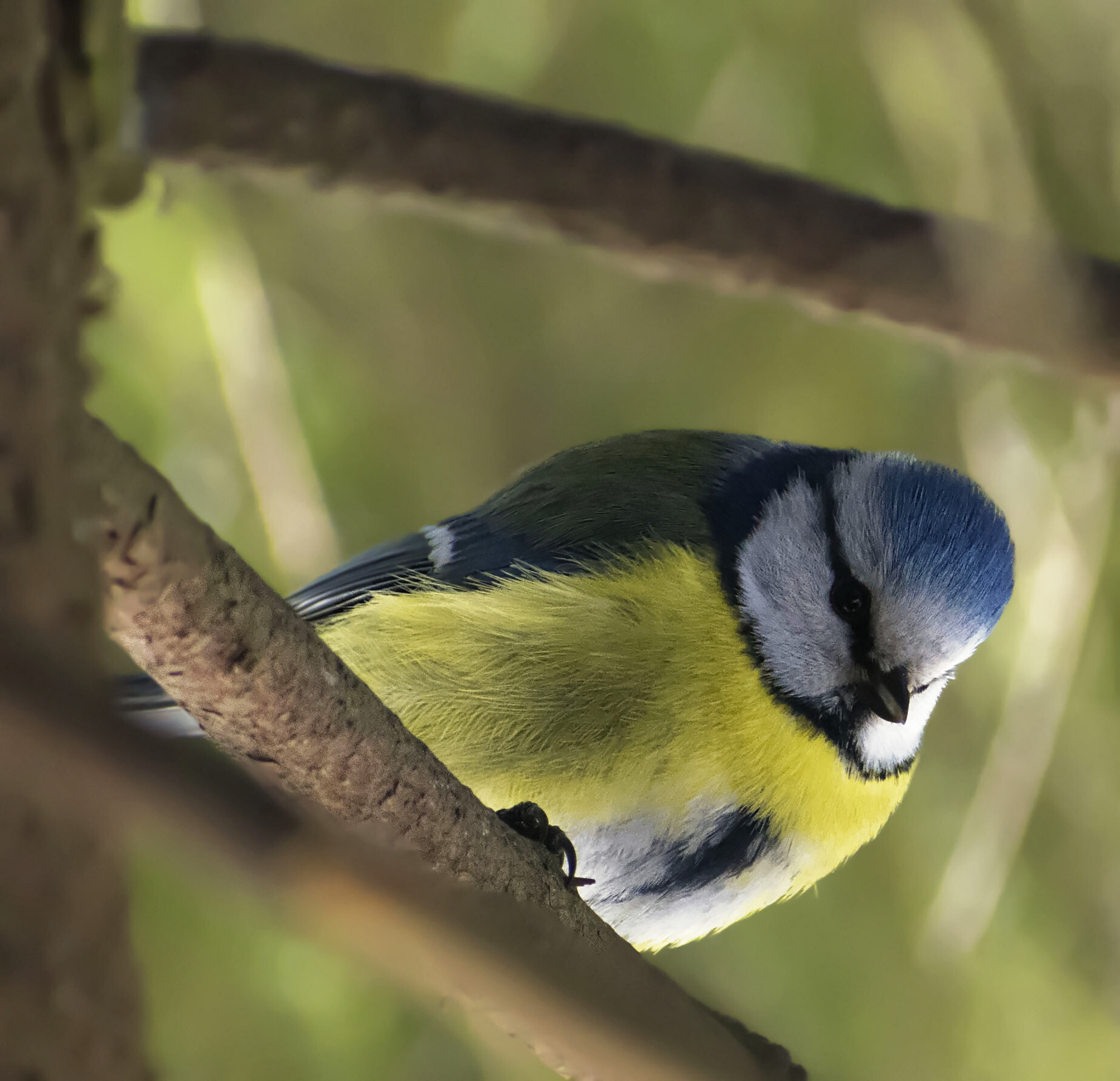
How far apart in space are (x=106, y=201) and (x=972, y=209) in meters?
1.46

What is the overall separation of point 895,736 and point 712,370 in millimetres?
829

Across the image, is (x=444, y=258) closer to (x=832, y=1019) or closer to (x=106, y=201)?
(x=832, y=1019)

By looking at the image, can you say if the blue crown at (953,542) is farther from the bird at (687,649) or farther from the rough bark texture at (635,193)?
the rough bark texture at (635,193)

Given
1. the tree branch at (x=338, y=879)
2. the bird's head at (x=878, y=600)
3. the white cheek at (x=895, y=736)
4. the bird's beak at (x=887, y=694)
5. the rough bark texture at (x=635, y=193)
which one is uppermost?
the rough bark texture at (x=635, y=193)

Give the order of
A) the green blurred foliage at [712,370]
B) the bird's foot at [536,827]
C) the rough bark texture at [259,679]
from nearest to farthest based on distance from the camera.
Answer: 1. the rough bark texture at [259,679]
2. the bird's foot at [536,827]
3. the green blurred foliage at [712,370]

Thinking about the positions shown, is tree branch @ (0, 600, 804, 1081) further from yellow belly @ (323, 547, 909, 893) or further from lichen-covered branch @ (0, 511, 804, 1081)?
yellow belly @ (323, 547, 909, 893)

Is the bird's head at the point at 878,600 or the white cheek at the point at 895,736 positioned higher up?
the bird's head at the point at 878,600

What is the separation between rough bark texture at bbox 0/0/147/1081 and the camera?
247 mm

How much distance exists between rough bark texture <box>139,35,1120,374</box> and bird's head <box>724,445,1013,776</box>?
1.09 feet

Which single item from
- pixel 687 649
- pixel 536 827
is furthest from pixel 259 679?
pixel 687 649

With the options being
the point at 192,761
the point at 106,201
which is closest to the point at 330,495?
the point at 106,201

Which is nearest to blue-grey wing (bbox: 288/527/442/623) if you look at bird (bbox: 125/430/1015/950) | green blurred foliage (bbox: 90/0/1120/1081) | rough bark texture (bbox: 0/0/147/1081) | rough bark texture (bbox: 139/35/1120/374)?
bird (bbox: 125/430/1015/950)

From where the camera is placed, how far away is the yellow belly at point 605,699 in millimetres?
989

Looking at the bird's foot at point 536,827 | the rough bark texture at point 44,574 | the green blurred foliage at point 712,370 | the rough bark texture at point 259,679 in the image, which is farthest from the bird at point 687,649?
the rough bark texture at point 44,574
